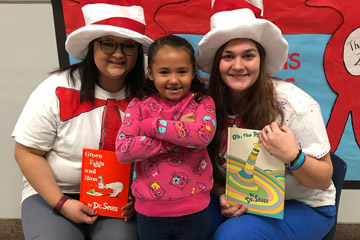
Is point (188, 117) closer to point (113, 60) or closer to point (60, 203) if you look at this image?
point (113, 60)

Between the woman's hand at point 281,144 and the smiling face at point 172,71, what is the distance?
365 mm

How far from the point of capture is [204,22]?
5.66ft

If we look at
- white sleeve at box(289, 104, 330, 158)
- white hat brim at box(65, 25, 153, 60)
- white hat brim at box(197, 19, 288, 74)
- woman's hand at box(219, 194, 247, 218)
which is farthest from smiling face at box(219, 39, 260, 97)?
woman's hand at box(219, 194, 247, 218)

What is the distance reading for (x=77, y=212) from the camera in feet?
4.25

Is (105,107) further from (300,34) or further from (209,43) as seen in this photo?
(300,34)

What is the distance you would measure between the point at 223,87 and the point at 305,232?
701 millimetres

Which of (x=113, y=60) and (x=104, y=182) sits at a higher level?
(x=113, y=60)

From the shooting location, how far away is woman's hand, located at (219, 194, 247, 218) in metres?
1.25

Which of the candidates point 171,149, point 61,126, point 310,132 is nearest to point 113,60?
point 61,126

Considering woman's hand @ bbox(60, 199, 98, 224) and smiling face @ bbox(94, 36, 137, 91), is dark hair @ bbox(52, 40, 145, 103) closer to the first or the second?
smiling face @ bbox(94, 36, 137, 91)

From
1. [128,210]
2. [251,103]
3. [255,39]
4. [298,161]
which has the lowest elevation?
[128,210]

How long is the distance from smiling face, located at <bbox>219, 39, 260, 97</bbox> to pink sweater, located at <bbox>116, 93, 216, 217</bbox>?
17 centimetres

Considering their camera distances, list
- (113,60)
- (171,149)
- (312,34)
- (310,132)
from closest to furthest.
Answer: (171,149) < (310,132) < (113,60) < (312,34)

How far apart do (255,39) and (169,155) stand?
0.58m
